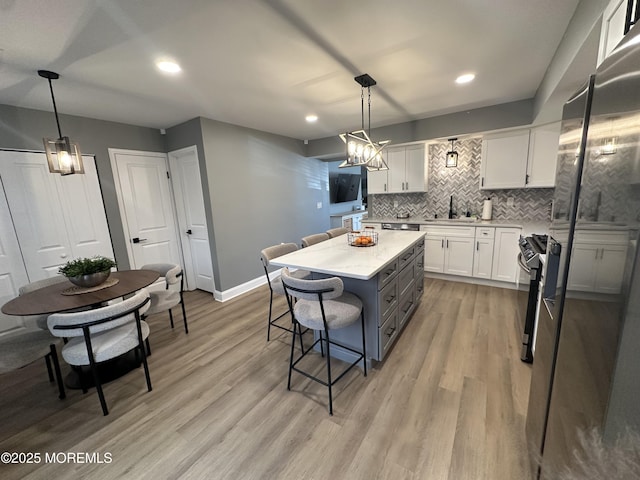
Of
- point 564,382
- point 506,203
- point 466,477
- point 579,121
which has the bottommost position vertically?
point 466,477

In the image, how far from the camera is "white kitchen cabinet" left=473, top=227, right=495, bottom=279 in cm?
364

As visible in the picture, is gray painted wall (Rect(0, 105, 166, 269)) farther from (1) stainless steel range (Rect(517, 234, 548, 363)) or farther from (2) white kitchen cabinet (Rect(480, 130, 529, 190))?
(2) white kitchen cabinet (Rect(480, 130, 529, 190))

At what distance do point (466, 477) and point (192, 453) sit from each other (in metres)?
1.52

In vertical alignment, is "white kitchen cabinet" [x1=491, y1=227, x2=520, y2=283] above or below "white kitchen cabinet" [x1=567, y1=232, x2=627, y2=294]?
below

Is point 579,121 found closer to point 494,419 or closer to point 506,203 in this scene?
point 494,419

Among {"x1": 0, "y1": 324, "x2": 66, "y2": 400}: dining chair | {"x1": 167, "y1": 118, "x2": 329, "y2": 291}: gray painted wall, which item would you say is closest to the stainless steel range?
{"x1": 167, "y1": 118, "x2": 329, "y2": 291}: gray painted wall

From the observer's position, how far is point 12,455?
1.55 metres

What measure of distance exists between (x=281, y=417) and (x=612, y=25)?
108 inches

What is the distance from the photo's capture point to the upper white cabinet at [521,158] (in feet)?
10.9

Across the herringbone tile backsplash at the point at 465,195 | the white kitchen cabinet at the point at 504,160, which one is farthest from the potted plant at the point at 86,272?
the white kitchen cabinet at the point at 504,160

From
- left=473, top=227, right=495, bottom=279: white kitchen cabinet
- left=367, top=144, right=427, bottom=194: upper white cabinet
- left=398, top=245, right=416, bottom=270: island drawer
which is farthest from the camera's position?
left=367, top=144, right=427, bottom=194: upper white cabinet

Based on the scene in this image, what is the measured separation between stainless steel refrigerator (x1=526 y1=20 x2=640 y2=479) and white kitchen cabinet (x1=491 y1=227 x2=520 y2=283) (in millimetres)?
2839

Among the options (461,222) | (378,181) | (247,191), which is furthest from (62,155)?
(461,222)

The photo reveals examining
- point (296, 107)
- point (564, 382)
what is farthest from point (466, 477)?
point (296, 107)
